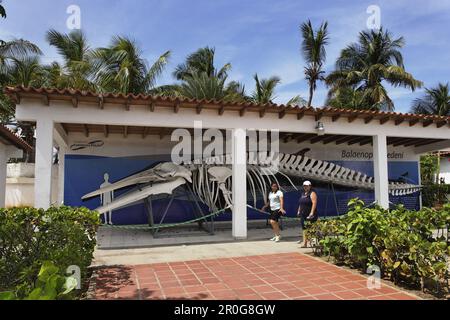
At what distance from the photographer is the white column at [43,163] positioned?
7.33 m

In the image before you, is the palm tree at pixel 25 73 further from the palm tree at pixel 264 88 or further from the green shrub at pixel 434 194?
the green shrub at pixel 434 194

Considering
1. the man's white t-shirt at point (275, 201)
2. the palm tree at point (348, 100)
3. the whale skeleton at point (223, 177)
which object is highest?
the palm tree at point (348, 100)

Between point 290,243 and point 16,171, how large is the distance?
49.0ft

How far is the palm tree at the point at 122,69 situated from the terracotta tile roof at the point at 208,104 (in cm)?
1181

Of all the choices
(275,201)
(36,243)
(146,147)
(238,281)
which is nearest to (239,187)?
(275,201)

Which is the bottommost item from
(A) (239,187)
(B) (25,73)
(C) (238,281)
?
(C) (238,281)

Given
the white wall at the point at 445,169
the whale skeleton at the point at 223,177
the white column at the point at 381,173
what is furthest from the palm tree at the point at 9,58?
the white wall at the point at 445,169

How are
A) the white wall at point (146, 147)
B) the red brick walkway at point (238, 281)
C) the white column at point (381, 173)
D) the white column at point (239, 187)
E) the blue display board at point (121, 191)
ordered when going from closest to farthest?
the red brick walkway at point (238, 281) < the white column at point (239, 187) < the white column at point (381, 173) < the blue display board at point (121, 191) < the white wall at point (146, 147)

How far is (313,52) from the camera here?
943 inches

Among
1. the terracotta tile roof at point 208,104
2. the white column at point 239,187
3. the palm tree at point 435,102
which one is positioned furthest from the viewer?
the palm tree at point 435,102

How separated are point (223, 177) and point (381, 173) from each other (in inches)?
184

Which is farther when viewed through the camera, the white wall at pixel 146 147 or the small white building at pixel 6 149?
the white wall at pixel 146 147

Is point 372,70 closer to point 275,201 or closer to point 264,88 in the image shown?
point 264,88

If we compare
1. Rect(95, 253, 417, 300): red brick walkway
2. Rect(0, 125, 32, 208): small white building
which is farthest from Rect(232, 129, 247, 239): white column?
Rect(0, 125, 32, 208): small white building
